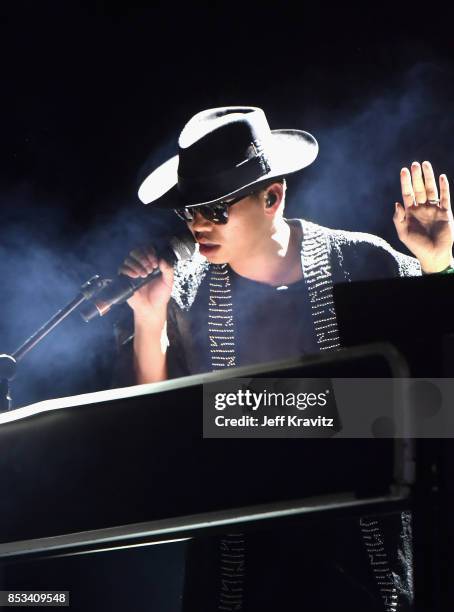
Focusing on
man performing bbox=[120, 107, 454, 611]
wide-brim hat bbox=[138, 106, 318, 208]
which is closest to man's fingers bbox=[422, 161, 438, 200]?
man performing bbox=[120, 107, 454, 611]

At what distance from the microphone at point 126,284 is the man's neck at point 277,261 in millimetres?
137

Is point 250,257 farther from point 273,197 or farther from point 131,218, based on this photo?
point 131,218

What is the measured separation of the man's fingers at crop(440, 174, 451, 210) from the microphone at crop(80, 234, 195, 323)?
66 centimetres

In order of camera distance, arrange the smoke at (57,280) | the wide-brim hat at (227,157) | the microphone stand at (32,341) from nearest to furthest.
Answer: the microphone stand at (32,341) < the wide-brim hat at (227,157) < the smoke at (57,280)

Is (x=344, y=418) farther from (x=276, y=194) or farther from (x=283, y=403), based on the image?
(x=276, y=194)

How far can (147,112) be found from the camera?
91.1 inches

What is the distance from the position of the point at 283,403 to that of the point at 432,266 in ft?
5.29

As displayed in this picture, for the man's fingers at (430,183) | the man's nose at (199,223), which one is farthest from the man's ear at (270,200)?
the man's fingers at (430,183)

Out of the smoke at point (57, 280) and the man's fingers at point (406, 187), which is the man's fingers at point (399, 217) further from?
the smoke at point (57, 280)

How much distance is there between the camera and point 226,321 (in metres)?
2.02

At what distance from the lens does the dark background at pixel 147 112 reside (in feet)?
6.85

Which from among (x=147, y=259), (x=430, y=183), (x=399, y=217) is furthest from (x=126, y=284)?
(x=430, y=183)

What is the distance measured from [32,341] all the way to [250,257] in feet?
1.96

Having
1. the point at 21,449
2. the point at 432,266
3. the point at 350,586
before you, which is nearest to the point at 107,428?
the point at 21,449
